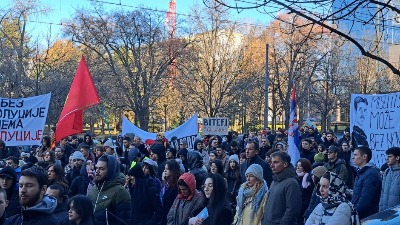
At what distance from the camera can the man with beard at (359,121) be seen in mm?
9969

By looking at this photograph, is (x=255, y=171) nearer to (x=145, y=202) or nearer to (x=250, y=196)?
(x=250, y=196)

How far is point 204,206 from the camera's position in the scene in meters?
6.43

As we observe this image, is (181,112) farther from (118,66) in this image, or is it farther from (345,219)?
(345,219)

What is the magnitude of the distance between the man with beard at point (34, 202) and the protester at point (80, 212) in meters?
0.59

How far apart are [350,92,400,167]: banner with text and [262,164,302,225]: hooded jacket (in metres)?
3.52

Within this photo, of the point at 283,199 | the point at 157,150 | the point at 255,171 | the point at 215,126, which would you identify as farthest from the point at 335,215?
the point at 215,126

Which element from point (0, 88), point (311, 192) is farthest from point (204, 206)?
point (0, 88)

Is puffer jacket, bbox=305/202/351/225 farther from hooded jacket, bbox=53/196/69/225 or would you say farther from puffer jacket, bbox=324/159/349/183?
puffer jacket, bbox=324/159/349/183

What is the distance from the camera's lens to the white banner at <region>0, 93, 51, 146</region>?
460 inches

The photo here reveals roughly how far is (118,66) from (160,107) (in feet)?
22.8

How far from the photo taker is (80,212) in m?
5.15

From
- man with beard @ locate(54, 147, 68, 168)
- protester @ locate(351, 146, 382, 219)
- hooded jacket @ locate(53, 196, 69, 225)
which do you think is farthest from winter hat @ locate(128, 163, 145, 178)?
man with beard @ locate(54, 147, 68, 168)

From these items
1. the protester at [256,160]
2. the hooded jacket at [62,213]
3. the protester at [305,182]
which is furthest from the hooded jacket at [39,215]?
the protester at [256,160]

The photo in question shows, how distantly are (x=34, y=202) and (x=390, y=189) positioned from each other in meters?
4.46
